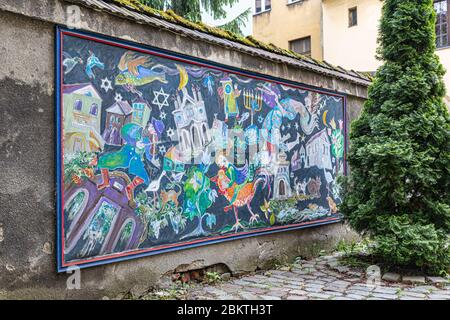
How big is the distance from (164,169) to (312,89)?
10.6 ft

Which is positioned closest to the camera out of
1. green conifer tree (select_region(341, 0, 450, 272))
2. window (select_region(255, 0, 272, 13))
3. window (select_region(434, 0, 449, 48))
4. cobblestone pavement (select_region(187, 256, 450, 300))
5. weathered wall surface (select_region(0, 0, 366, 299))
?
weathered wall surface (select_region(0, 0, 366, 299))

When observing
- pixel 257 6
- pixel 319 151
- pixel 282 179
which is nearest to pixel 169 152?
pixel 282 179

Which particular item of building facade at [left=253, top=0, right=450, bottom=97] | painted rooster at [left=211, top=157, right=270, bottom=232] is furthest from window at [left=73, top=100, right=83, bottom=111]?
building facade at [left=253, top=0, right=450, bottom=97]

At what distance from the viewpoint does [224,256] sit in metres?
5.48

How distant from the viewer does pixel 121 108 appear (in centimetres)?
443

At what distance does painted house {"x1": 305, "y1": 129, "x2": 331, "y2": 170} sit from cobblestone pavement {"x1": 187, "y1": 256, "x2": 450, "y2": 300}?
1751 mm

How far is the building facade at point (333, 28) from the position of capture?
19.2 metres

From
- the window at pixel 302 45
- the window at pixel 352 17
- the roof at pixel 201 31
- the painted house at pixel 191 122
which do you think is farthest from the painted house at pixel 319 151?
the window at pixel 302 45

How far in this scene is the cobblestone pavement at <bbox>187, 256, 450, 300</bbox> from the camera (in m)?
4.84

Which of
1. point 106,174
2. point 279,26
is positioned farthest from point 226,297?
point 279,26

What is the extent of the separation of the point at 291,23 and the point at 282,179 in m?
18.9

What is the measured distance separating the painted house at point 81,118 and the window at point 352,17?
19438mm

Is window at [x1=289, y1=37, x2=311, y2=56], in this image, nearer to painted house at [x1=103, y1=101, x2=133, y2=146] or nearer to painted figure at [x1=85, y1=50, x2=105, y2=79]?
painted house at [x1=103, y1=101, x2=133, y2=146]

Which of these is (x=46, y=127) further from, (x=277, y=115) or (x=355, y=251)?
(x=355, y=251)
